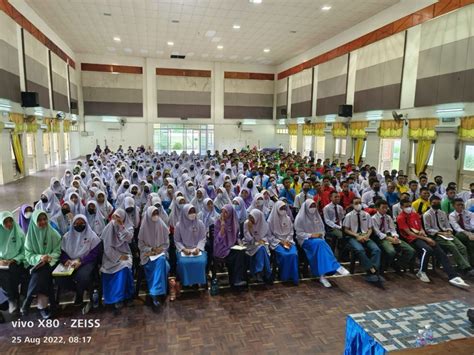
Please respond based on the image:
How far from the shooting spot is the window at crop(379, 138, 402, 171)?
41.3 feet

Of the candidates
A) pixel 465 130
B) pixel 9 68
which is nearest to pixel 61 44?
pixel 9 68

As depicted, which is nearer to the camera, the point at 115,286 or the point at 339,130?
the point at 115,286

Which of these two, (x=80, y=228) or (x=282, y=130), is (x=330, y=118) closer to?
(x=282, y=130)

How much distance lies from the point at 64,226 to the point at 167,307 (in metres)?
2.28

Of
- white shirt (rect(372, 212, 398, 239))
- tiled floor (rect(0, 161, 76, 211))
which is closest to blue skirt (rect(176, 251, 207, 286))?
white shirt (rect(372, 212, 398, 239))

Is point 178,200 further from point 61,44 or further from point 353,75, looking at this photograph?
point 61,44

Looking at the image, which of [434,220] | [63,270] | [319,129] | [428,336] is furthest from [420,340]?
[319,129]

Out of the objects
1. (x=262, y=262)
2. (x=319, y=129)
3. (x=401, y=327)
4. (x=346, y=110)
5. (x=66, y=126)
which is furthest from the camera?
(x=66, y=126)

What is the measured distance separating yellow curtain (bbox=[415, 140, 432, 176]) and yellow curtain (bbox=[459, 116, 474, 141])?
1267mm

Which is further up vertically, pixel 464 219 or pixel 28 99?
pixel 28 99

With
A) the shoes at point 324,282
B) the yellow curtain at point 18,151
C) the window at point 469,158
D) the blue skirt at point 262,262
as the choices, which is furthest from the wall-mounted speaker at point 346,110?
the yellow curtain at point 18,151

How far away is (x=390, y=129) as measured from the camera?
1196 centimetres

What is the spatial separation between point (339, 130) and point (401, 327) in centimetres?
1362

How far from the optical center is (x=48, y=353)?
3.24 meters
